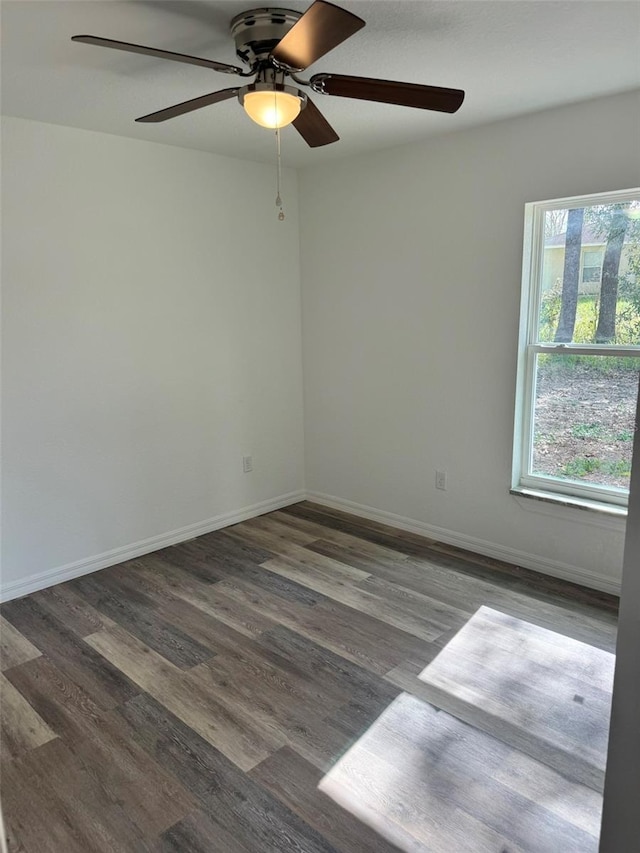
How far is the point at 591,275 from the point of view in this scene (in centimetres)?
296

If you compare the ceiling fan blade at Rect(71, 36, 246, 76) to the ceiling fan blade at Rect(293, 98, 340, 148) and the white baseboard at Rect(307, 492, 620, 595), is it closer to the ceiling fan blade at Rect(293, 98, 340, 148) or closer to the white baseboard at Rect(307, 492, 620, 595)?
the ceiling fan blade at Rect(293, 98, 340, 148)

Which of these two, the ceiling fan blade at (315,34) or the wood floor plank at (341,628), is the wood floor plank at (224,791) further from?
the ceiling fan blade at (315,34)

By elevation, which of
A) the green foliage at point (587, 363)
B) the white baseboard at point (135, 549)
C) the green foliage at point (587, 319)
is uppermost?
the green foliage at point (587, 319)

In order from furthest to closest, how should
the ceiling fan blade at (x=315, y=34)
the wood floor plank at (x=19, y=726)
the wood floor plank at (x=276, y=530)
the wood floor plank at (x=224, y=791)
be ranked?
the wood floor plank at (x=276, y=530), the wood floor plank at (x=19, y=726), the wood floor plank at (x=224, y=791), the ceiling fan blade at (x=315, y=34)

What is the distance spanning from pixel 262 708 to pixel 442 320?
2.37 meters

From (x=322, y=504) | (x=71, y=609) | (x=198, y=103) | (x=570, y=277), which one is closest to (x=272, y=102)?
(x=198, y=103)

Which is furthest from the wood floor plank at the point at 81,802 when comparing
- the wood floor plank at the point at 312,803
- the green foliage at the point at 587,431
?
the green foliage at the point at 587,431

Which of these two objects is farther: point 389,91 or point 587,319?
point 587,319

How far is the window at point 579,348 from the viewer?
9.43 feet

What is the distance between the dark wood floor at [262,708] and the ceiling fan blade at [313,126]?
221 cm

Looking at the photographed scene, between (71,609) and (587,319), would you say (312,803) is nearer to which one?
(71,609)

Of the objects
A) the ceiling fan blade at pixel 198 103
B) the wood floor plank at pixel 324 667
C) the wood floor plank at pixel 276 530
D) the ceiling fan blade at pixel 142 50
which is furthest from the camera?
the wood floor plank at pixel 276 530

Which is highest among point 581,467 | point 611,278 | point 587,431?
point 611,278

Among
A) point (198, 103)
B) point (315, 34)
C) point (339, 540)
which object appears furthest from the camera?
point (339, 540)
